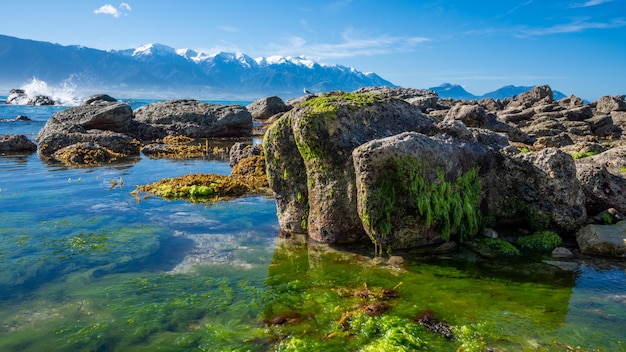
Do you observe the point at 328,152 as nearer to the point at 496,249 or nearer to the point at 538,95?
the point at 496,249

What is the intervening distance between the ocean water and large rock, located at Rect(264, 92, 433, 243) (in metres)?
0.55

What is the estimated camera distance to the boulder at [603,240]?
7.32 meters

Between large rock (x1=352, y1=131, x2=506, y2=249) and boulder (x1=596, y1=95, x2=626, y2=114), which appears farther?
boulder (x1=596, y1=95, x2=626, y2=114)

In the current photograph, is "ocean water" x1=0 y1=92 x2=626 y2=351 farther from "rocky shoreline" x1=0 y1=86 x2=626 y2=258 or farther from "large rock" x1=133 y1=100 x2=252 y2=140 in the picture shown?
"large rock" x1=133 y1=100 x2=252 y2=140

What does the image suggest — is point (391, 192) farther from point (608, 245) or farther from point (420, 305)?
point (608, 245)

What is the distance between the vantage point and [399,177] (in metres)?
7.14

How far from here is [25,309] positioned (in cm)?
547

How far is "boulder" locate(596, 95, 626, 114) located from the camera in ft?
130

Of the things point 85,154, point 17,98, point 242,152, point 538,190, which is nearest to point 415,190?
point 538,190

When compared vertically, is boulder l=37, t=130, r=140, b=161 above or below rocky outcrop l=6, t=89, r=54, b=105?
below

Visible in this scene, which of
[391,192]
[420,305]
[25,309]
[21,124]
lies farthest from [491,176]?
[21,124]

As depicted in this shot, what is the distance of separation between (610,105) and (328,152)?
1703 inches

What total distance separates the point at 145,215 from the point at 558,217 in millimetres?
8951

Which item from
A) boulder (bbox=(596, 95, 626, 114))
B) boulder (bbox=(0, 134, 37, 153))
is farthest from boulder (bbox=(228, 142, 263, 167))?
boulder (bbox=(596, 95, 626, 114))
